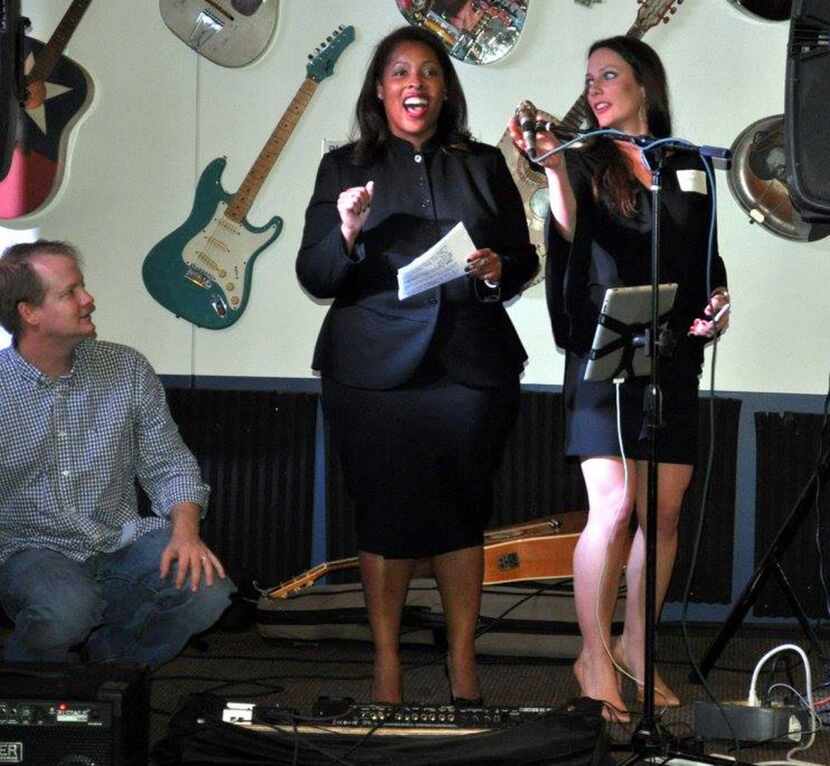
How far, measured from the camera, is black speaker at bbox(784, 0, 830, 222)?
2354 millimetres

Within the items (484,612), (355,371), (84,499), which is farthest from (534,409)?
(84,499)

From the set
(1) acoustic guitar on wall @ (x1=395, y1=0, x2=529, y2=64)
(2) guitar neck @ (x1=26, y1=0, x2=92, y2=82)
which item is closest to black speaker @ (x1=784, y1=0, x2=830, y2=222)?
(1) acoustic guitar on wall @ (x1=395, y1=0, x2=529, y2=64)

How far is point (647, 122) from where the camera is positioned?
→ 340cm

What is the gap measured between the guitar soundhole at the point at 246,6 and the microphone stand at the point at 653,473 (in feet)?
6.70

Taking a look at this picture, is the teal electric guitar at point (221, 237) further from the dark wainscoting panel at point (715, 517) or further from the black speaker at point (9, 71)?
the black speaker at point (9, 71)

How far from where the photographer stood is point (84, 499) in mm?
3137

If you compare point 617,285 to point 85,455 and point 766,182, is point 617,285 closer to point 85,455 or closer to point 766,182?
point 85,455

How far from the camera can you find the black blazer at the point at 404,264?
3133mm

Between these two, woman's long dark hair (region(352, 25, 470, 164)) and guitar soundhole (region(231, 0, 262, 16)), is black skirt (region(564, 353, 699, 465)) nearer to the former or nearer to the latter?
woman's long dark hair (region(352, 25, 470, 164))

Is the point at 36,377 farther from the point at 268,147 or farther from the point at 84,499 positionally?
the point at 268,147

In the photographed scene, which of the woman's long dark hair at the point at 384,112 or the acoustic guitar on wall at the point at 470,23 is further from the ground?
the acoustic guitar on wall at the point at 470,23

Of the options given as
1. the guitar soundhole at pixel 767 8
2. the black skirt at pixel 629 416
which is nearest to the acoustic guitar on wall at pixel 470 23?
the guitar soundhole at pixel 767 8

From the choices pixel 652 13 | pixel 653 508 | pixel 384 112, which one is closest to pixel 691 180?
pixel 653 508

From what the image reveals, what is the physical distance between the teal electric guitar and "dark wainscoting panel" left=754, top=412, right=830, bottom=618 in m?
1.82
